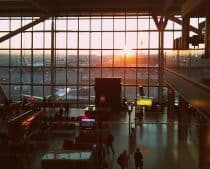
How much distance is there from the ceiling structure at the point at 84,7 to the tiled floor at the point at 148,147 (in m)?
10.2

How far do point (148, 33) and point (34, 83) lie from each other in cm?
1106

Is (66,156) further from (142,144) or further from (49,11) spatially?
(49,11)

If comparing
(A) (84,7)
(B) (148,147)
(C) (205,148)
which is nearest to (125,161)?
(C) (205,148)

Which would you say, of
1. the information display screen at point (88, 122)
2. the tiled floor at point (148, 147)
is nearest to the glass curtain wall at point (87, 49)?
the tiled floor at point (148, 147)

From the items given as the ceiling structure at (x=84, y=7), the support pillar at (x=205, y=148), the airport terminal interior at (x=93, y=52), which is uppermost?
the ceiling structure at (x=84, y=7)

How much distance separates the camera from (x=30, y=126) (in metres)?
22.0

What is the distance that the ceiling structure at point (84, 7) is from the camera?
36.5m

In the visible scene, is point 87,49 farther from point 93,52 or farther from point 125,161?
point 125,161

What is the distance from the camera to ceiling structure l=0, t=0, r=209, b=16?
3647 cm

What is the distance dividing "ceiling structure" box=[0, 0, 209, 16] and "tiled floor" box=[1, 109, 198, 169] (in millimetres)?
10232

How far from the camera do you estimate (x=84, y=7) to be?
127 ft

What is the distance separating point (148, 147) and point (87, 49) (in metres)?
18.6

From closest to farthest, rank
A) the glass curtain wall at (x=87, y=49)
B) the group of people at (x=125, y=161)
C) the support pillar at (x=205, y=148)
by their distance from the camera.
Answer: the support pillar at (x=205, y=148)
the group of people at (x=125, y=161)
the glass curtain wall at (x=87, y=49)

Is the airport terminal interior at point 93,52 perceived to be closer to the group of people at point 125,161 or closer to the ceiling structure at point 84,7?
the ceiling structure at point 84,7
